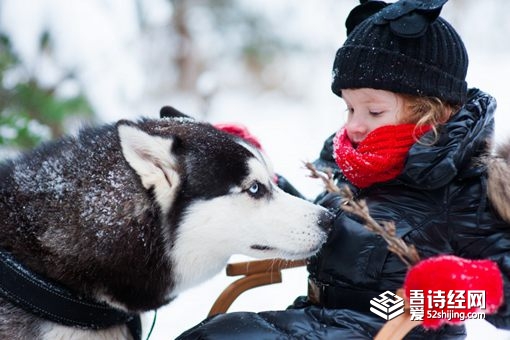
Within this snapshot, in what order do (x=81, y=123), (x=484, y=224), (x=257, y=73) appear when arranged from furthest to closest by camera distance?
1. (x=257, y=73)
2. (x=81, y=123)
3. (x=484, y=224)

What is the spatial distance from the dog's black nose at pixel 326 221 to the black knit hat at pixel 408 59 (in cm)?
47

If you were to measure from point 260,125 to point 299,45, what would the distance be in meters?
1.87

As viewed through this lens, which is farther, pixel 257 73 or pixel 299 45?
pixel 257 73

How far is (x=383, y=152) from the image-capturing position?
2.00m

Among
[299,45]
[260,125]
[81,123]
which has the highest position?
[81,123]

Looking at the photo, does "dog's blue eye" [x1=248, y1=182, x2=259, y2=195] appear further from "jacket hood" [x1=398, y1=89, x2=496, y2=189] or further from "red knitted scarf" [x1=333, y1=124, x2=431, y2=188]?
"jacket hood" [x1=398, y1=89, x2=496, y2=189]

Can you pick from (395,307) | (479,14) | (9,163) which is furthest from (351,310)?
(479,14)

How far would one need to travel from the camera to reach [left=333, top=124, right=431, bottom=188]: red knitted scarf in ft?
6.57

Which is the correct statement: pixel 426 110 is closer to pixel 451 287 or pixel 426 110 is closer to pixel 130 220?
pixel 451 287

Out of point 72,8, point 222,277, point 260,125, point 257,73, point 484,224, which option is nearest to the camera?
point 484,224

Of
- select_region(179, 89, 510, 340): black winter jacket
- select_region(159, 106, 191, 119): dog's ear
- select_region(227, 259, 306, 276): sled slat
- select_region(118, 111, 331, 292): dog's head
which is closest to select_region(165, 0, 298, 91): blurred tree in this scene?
select_region(159, 106, 191, 119): dog's ear

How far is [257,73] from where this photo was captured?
12547mm

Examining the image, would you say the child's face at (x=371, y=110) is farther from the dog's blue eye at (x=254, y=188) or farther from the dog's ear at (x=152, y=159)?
the dog's ear at (x=152, y=159)

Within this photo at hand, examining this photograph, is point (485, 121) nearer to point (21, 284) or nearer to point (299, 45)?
point (21, 284)
